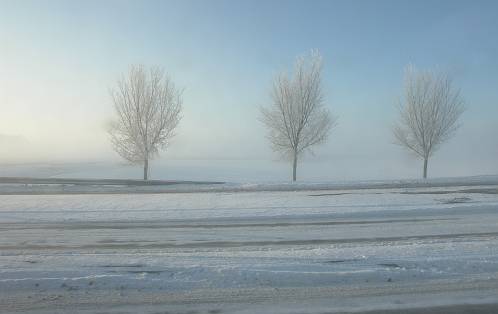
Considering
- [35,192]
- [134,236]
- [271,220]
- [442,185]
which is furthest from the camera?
[442,185]

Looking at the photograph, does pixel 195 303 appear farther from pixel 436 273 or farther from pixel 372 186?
pixel 372 186

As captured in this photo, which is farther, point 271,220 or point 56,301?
point 271,220

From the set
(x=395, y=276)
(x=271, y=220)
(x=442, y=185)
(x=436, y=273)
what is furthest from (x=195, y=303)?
(x=442, y=185)

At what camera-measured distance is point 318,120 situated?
29.6m

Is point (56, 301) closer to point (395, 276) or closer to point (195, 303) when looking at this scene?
point (195, 303)

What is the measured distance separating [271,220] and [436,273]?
21.8ft

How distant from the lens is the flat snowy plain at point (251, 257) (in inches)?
228

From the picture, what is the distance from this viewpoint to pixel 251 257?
8047 millimetres

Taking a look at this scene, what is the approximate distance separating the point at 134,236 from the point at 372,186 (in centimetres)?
1535

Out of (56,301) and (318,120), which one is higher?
(318,120)

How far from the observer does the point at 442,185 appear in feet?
76.9

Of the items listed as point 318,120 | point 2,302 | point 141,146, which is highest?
point 318,120

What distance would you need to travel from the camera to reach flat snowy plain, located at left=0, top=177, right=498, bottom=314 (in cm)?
580

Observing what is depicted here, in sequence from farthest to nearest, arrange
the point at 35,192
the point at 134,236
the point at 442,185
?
1. the point at 442,185
2. the point at 35,192
3. the point at 134,236
